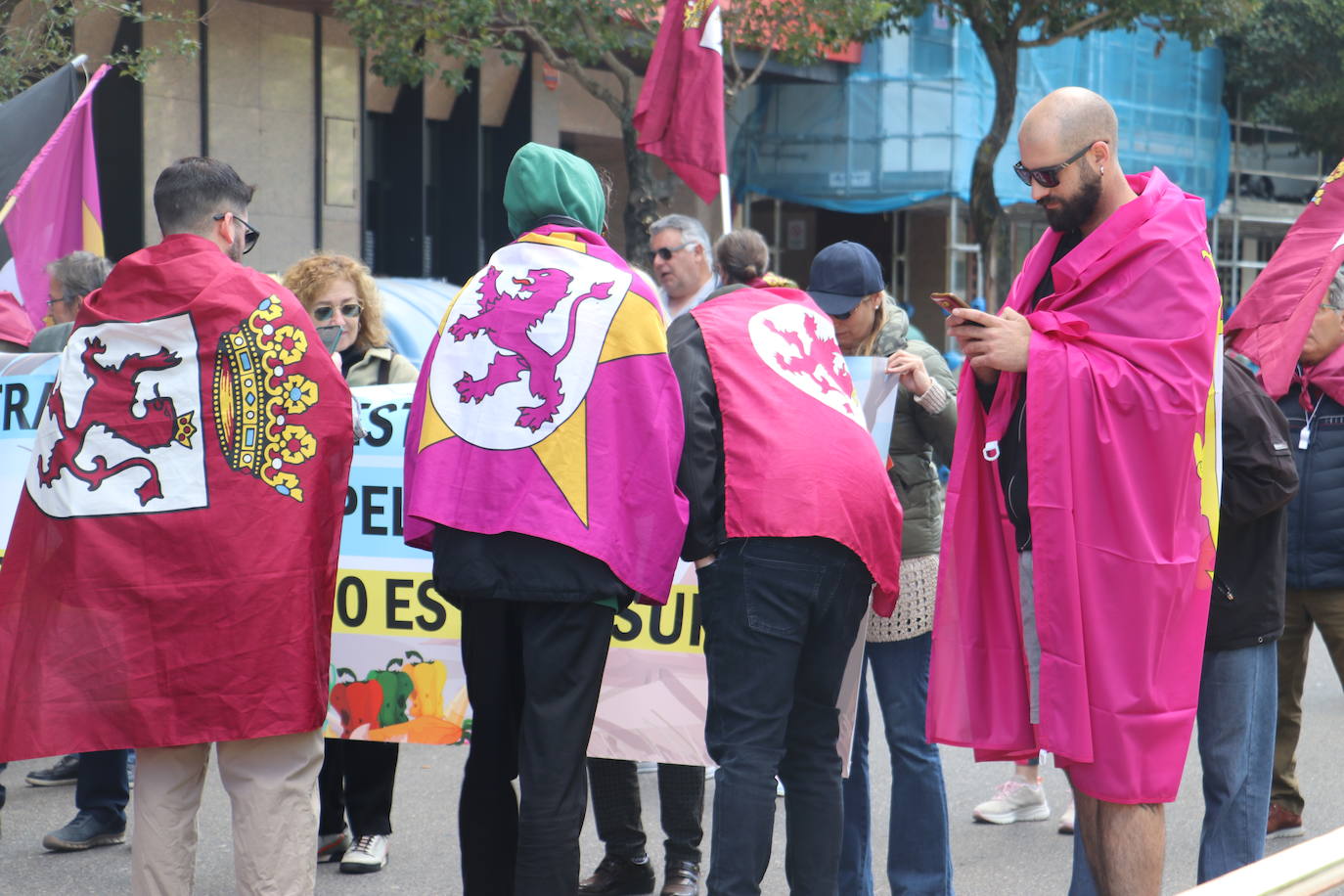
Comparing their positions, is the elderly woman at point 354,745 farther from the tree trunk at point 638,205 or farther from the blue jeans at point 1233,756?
the tree trunk at point 638,205

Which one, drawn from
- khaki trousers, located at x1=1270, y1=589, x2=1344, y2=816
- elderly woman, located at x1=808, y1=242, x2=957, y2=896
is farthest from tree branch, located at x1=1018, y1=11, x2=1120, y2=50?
elderly woman, located at x1=808, y1=242, x2=957, y2=896

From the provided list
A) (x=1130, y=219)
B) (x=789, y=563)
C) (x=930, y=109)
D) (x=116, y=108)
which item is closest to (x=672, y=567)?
(x=789, y=563)

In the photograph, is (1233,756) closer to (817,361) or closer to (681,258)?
(817,361)

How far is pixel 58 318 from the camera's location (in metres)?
6.39

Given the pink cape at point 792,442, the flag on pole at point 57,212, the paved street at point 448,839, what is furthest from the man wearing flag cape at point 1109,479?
the flag on pole at point 57,212

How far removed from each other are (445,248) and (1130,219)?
1757 centimetres

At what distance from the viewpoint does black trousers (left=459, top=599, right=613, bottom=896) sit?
11.6 ft

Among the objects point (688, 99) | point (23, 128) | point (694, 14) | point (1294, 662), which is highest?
point (694, 14)

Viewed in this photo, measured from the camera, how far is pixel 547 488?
3.49m

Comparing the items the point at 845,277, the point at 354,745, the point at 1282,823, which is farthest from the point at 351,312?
the point at 1282,823

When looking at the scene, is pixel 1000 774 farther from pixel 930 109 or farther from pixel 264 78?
pixel 930 109

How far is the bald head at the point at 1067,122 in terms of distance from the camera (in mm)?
3463

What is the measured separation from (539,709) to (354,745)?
5.48 ft

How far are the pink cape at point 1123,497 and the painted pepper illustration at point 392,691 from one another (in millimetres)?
2153
